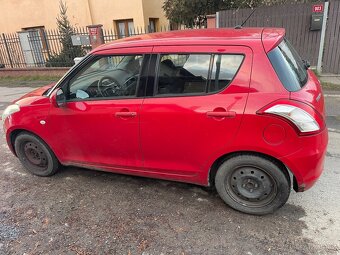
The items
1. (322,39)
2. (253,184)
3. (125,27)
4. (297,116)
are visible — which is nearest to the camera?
(297,116)

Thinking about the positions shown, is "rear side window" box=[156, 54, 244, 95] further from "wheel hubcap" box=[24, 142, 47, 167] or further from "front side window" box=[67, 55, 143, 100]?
"wheel hubcap" box=[24, 142, 47, 167]

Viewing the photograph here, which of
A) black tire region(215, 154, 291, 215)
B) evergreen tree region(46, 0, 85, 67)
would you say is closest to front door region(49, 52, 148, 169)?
black tire region(215, 154, 291, 215)

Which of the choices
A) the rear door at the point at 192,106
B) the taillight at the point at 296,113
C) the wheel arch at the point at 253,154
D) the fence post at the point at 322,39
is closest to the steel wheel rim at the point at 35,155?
the rear door at the point at 192,106

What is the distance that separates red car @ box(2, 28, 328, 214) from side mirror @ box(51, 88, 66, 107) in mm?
11

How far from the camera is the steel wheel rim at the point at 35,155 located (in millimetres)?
3830

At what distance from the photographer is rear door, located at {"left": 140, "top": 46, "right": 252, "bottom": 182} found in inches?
105

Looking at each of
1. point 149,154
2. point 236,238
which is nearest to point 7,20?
point 149,154

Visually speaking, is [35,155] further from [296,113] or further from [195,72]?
[296,113]

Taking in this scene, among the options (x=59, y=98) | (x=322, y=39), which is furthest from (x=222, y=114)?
(x=322, y=39)

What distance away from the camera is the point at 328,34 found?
8602mm

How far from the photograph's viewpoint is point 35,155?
3896mm

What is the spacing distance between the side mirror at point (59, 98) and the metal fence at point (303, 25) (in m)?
7.63

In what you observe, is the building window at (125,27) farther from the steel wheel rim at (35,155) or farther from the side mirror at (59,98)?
the side mirror at (59,98)

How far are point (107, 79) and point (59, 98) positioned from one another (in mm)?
580
